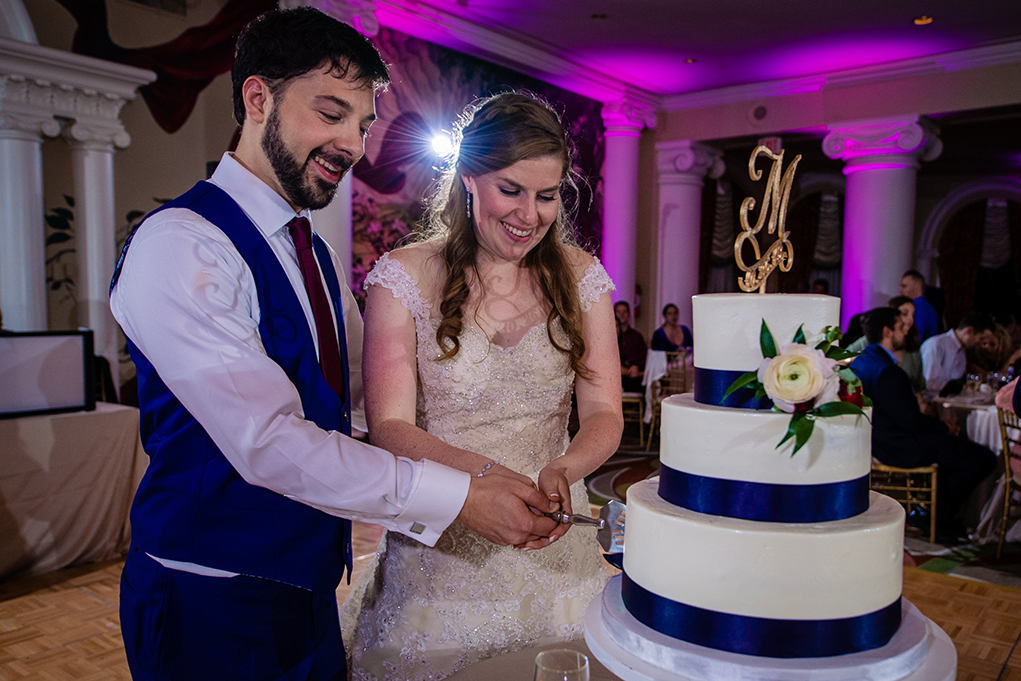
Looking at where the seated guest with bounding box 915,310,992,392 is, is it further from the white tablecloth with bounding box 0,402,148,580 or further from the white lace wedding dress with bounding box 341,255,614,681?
the white tablecloth with bounding box 0,402,148,580

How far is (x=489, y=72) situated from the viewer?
338 inches

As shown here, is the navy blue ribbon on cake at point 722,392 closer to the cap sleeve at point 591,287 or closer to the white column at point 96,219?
the cap sleeve at point 591,287

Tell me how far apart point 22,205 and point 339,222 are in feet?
7.81

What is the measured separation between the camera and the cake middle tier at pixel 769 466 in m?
1.16

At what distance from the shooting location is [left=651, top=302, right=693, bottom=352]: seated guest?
8.99 metres

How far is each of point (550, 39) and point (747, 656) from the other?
831 centimetres

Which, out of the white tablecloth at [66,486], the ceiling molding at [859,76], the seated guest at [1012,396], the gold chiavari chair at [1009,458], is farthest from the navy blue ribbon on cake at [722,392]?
the ceiling molding at [859,76]

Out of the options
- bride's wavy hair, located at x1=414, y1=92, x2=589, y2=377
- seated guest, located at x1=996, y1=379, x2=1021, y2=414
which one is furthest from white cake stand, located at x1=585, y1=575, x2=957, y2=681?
seated guest, located at x1=996, y1=379, x2=1021, y2=414

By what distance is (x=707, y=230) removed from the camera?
1298 cm

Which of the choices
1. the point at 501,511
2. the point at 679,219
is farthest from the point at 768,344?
the point at 679,219

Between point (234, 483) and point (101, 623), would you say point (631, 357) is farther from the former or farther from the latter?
point (234, 483)

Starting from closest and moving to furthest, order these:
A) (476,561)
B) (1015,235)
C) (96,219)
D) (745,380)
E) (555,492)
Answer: (745,380)
(555,492)
(476,561)
(96,219)
(1015,235)

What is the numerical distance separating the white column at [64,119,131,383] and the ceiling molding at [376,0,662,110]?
2767 mm

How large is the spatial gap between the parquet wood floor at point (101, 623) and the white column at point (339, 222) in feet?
10.2
